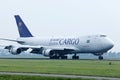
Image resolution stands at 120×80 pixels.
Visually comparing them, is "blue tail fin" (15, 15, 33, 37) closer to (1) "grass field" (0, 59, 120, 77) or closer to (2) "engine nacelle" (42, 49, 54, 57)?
(2) "engine nacelle" (42, 49, 54, 57)

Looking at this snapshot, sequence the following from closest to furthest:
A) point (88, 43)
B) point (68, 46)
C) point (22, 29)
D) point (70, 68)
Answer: point (70, 68)
point (88, 43)
point (68, 46)
point (22, 29)

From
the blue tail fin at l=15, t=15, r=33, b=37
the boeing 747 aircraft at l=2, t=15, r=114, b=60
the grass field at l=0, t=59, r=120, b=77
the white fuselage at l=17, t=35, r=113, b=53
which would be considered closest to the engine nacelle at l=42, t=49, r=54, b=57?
the boeing 747 aircraft at l=2, t=15, r=114, b=60

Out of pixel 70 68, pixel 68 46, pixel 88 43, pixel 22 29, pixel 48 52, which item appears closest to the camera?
pixel 70 68

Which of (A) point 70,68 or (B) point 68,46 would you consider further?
(B) point 68,46

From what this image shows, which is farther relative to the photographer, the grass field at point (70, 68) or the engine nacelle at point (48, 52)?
the engine nacelle at point (48, 52)

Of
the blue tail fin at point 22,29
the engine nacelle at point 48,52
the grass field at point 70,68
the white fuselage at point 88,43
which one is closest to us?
the grass field at point 70,68

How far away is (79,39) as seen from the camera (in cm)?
8788

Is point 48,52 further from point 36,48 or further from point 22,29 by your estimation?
point 22,29

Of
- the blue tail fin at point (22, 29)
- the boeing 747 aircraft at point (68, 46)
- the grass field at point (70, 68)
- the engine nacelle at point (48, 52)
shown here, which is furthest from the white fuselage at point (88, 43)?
the grass field at point (70, 68)

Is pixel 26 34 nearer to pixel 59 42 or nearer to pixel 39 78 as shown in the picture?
pixel 59 42

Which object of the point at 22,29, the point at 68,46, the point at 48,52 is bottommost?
the point at 48,52

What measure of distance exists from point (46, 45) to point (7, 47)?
392 inches

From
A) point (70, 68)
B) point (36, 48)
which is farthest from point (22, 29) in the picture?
point (70, 68)

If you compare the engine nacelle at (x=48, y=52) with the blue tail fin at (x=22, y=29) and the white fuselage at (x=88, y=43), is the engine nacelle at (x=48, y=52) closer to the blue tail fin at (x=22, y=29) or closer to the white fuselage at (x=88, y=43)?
the white fuselage at (x=88, y=43)
